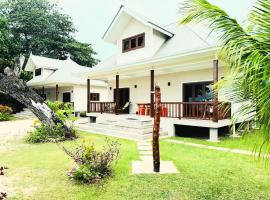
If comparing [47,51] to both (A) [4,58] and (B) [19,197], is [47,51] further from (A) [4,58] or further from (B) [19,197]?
(B) [19,197]

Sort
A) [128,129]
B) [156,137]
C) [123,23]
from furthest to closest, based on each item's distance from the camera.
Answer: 1. [123,23]
2. [128,129]
3. [156,137]

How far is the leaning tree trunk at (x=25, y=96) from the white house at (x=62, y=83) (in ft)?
36.8

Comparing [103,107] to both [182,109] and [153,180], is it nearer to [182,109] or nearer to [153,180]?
[182,109]

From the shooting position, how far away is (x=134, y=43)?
15.7m

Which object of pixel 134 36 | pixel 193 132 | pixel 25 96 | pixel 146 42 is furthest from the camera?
pixel 134 36

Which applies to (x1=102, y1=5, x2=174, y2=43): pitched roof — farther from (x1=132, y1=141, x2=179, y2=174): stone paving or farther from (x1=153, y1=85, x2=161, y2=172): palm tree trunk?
(x1=153, y1=85, x2=161, y2=172): palm tree trunk

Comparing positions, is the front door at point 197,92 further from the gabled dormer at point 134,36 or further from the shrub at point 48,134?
the shrub at point 48,134

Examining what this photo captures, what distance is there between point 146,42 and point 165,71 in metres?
2.08

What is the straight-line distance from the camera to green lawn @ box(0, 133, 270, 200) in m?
4.43

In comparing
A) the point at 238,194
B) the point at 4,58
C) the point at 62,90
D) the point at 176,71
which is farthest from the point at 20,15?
the point at 238,194

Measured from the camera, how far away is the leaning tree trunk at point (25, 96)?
10492 millimetres

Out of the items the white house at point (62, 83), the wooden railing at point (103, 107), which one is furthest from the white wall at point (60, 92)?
the wooden railing at point (103, 107)

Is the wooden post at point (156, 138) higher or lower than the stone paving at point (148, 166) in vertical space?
higher

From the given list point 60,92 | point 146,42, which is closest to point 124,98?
point 146,42
